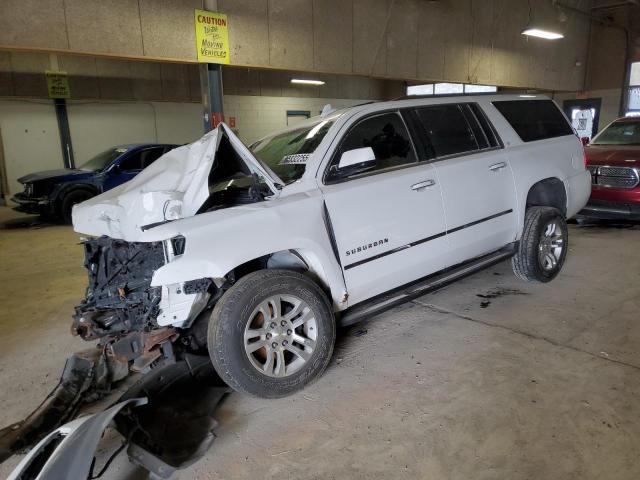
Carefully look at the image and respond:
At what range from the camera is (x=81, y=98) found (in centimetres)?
1327

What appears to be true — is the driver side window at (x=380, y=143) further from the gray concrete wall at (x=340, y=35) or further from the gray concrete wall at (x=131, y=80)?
the gray concrete wall at (x=131, y=80)

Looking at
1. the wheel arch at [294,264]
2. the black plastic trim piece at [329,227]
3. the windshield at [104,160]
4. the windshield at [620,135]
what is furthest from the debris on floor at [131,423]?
the windshield at [620,135]

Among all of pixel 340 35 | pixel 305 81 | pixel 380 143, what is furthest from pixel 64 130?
pixel 380 143

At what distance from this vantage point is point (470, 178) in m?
3.63

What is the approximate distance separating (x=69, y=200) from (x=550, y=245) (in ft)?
28.1

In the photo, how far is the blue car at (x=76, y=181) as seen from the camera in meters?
8.87

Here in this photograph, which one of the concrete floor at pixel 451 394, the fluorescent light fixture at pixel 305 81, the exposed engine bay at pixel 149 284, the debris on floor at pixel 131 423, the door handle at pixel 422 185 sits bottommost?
the concrete floor at pixel 451 394

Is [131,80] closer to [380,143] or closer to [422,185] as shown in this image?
[380,143]

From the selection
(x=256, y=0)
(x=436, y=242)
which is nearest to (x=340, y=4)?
(x=256, y=0)

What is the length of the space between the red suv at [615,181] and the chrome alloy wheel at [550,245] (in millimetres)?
2794

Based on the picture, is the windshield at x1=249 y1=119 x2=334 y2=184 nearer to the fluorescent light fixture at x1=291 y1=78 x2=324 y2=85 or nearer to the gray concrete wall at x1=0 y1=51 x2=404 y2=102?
the gray concrete wall at x1=0 y1=51 x2=404 y2=102

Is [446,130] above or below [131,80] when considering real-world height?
below

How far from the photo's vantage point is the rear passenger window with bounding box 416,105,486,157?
11.8 ft

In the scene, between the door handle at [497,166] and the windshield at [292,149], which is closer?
the windshield at [292,149]
